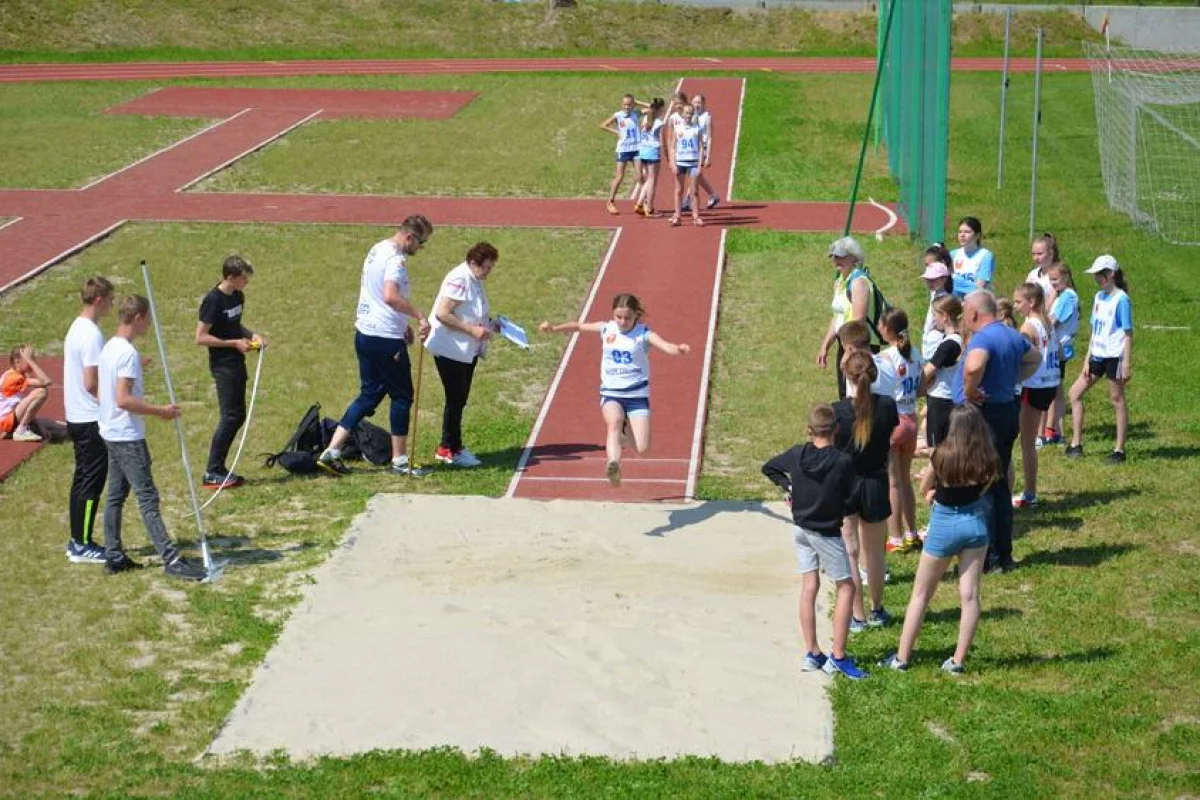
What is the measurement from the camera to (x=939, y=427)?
11.8 metres

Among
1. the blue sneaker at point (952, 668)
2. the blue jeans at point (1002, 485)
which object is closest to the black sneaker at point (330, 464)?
the blue jeans at point (1002, 485)

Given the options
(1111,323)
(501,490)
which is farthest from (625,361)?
(1111,323)

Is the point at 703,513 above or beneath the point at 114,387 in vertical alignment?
beneath

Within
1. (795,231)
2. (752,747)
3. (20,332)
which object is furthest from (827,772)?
(795,231)

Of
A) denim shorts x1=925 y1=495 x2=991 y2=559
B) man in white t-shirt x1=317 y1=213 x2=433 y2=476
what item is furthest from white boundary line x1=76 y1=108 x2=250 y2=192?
denim shorts x1=925 y1=495 x2=991 y2=559

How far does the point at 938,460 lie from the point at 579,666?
250 centimetres

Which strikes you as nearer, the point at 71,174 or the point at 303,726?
the point at 303,726

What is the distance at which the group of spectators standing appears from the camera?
9484 millimetres

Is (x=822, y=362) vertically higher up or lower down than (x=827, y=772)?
higher up

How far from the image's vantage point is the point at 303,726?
9195 mm

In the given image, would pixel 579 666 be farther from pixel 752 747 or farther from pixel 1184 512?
pixel 1184 512

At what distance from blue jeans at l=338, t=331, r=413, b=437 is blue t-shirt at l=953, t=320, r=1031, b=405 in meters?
4.76

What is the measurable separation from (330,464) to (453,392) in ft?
3.95

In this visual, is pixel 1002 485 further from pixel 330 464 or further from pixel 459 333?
pixel 330 464
